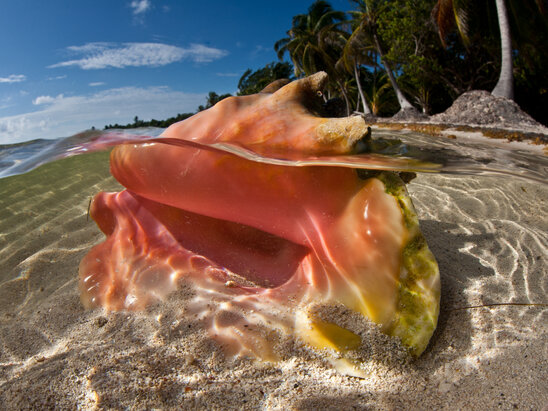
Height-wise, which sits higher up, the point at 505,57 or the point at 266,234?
the point at 505,57

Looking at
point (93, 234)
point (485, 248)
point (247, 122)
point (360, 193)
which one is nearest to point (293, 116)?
point (247, 122)

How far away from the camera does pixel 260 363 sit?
1.20 m

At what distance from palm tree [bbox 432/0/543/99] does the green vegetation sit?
0.02 m

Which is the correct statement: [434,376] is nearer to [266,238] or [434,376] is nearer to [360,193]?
[360,193]

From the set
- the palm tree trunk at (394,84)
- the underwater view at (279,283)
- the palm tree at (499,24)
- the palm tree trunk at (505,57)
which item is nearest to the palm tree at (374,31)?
the palm tree trunk at (394,84)

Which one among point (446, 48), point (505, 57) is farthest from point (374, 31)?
point (505, 57)

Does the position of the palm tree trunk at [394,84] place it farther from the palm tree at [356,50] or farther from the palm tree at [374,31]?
the palm tree at [356,50]

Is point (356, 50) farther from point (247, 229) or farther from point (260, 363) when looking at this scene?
point (260, 363)

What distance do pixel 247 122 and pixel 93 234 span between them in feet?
5.49

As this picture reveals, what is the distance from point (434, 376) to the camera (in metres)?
1.15

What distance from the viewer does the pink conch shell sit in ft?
4.17

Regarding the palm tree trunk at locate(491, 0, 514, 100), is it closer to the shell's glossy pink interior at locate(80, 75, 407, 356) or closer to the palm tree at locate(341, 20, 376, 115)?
the palm tree at locate(341, 20, 376, 115)

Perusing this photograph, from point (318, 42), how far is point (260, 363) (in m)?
25.1

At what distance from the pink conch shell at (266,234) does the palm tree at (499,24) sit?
11.4 m
